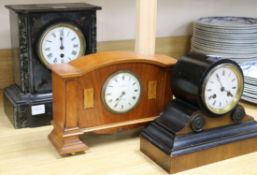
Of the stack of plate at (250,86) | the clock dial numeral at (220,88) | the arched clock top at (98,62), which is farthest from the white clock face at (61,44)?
the stack of plate at (250,86)

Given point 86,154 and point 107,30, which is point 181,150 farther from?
point 107,30

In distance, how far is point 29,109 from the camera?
3.40ft

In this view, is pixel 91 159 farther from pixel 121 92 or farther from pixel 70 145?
pixel 121 92

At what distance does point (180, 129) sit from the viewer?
86cm

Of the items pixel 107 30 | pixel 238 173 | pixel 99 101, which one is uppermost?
pixel 107 30

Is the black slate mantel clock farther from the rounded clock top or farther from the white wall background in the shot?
the rounded clock top

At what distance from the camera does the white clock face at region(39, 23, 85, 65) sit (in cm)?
104

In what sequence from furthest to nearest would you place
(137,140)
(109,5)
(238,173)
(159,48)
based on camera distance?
1. (159,48)
2. (109,5)
3. (137,140)
4. (238,173)

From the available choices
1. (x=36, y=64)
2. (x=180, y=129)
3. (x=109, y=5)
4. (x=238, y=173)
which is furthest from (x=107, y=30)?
(x=238, y=173)

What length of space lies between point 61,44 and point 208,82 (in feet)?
1.38

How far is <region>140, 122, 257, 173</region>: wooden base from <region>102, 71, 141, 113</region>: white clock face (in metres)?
0.09

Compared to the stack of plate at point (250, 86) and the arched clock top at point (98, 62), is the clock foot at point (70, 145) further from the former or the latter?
the stack of plate at point (250, 86)

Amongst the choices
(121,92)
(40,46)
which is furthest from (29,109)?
(121,92)

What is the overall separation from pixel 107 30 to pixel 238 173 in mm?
719
